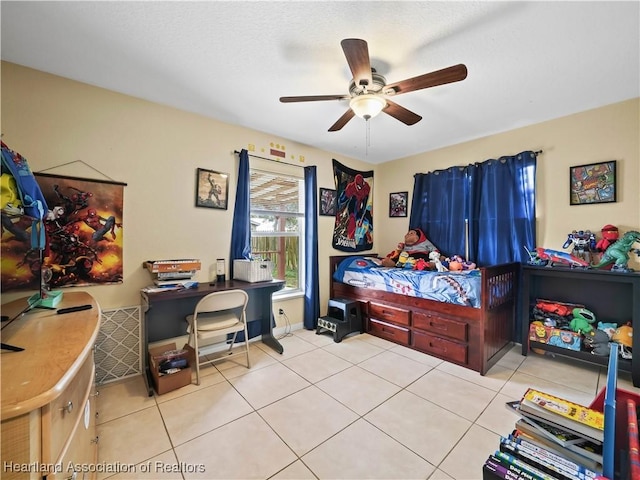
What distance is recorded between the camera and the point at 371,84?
177 centimetres

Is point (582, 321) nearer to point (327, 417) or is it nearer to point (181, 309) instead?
point (327, 417)

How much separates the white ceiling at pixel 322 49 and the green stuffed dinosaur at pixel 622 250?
1.25m

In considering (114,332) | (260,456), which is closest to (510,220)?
(260,456)

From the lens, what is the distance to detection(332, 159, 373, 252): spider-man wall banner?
395 centimetres

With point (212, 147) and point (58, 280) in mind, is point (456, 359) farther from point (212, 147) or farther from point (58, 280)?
point (58, 280)

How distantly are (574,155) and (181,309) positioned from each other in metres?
4.27

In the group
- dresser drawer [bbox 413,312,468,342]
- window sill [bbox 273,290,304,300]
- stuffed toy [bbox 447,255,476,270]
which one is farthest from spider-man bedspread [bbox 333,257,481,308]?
window sill [bbox 273,290,304,300]

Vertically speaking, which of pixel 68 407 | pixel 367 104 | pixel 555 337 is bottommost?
pixel 555 337

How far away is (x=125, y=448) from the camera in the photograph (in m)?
1.55

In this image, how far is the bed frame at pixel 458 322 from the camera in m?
Answer: 2.45

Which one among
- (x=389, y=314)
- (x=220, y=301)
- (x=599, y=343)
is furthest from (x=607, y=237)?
(x=220, y=301)

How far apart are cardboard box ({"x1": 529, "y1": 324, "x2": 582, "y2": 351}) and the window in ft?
8.71

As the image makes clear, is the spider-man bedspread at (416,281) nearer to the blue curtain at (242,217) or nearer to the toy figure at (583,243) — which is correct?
the toy figure at (583,243)

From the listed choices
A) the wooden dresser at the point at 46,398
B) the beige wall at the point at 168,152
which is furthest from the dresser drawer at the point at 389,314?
the wooden dresser at the point at 46,398
